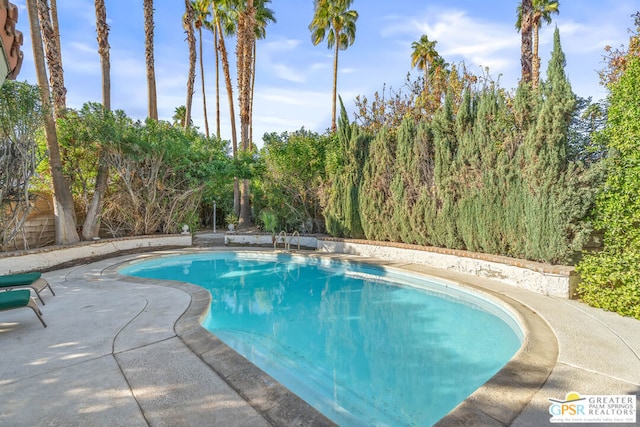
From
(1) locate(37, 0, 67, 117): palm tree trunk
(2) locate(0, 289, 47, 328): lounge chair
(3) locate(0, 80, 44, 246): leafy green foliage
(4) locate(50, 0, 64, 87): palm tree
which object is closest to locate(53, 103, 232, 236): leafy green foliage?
(1) locate(37, 0, 67, 117): palm tree trunk

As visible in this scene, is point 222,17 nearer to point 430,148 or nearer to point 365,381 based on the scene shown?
point 430,148

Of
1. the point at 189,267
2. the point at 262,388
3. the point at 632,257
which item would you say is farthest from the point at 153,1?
the point at 632,257

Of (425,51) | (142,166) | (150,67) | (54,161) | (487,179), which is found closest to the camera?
(487,179)

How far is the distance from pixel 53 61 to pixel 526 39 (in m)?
16.9

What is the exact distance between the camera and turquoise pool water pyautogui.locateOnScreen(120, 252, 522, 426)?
358 cm

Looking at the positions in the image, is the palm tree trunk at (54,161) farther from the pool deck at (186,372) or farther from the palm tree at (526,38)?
the palm tree at (526,38)

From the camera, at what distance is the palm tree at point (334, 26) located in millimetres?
21297

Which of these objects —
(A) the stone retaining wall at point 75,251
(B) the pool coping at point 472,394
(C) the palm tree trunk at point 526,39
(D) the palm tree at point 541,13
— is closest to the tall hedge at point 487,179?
(B) the pool coping at point 472,394

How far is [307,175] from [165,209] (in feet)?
21.3

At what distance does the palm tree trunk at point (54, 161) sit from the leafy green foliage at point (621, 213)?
13.3 metres

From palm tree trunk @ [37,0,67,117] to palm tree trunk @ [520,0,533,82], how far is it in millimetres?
16347

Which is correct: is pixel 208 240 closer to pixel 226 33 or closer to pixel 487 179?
pixel 487 179

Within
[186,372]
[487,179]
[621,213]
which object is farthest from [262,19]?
[186,372]

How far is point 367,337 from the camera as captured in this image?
A: 5262 mm
